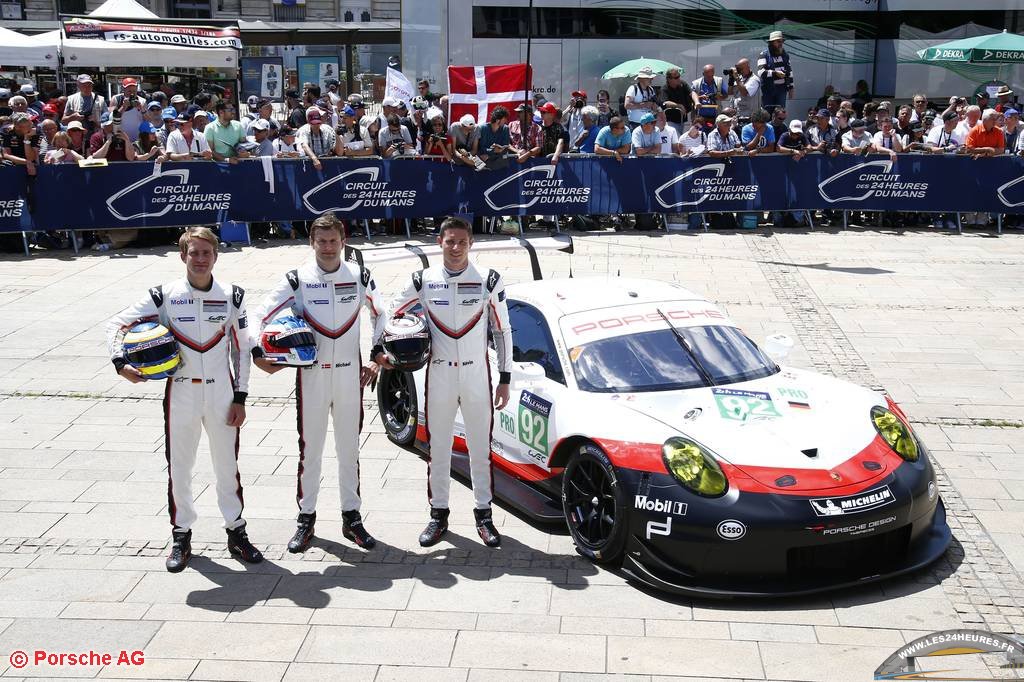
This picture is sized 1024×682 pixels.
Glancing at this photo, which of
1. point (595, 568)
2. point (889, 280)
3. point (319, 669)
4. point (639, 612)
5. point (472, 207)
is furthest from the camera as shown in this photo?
point (472, 207)

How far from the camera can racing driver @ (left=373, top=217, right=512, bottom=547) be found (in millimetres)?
6508

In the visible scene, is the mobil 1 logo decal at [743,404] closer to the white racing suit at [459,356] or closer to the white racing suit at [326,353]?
the white racing suit at [459,356]

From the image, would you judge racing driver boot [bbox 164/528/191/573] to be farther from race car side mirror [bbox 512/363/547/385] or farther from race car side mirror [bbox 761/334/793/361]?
race car side mirror [bbox 761/334/793/361]

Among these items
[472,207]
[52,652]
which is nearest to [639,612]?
[52,652]

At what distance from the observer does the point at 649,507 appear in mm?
5848

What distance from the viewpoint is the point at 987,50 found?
23109 mm

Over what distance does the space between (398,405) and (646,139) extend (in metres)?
10.8

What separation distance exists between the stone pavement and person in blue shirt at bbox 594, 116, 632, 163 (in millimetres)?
7573

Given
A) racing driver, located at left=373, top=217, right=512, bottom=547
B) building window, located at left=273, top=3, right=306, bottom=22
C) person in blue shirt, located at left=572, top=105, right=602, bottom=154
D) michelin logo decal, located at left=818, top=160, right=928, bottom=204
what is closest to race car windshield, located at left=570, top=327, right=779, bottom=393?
racing driver, located at left=373, top=217, right=512, bottom=547

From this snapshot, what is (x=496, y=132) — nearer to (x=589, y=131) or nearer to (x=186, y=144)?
(x=589, y=131)

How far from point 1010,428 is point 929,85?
19.0 m

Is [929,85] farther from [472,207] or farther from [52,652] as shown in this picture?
[52,652]

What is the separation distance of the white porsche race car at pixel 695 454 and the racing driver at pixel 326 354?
1150 mm

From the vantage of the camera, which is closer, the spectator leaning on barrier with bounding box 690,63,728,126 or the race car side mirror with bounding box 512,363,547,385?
the race car side mirror with bounding box 512,363,547,385
